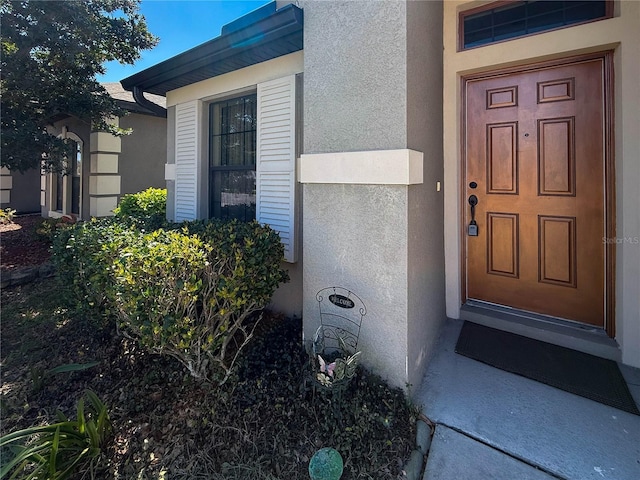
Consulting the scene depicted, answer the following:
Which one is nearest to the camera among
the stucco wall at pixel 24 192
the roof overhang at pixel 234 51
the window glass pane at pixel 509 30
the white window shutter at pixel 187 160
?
the roof overhang at pixel 234 51

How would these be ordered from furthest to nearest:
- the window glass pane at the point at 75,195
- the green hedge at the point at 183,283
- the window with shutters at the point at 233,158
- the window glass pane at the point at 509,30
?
1. the window glass pane at the point at 75,195
2. the window with shutters at the point at 233,158
3. the window glass pane at the point at 509,30
4. the green hedge at the point at 183,283

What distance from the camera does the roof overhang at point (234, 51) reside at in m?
3.31

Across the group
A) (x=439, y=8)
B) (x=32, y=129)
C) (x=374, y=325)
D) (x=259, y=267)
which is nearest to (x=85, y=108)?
(x=32, y=129)

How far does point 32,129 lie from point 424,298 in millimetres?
7514

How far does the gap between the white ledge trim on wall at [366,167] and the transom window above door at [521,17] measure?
1917 mm

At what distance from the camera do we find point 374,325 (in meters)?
2.72

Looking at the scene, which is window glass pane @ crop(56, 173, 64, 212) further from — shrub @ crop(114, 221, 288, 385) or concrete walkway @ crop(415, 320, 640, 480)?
concrete walkway @ crop(415, 320, 640, 480)

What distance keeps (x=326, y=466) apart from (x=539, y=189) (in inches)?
128

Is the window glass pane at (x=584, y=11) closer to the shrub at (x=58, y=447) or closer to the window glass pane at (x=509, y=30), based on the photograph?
the window glass pane at (x=509, y=30)

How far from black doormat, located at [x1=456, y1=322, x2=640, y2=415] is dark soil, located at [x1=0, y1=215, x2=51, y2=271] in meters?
6.51

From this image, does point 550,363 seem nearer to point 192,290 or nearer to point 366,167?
point 366,167

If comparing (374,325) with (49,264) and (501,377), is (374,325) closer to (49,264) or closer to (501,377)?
(501,377)

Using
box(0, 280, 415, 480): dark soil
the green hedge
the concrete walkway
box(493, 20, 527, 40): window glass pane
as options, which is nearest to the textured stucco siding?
the green hedge

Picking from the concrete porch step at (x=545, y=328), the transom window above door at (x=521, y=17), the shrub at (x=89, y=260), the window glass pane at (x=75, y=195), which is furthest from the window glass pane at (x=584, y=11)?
the window glass pane at (x=75, y=195)
